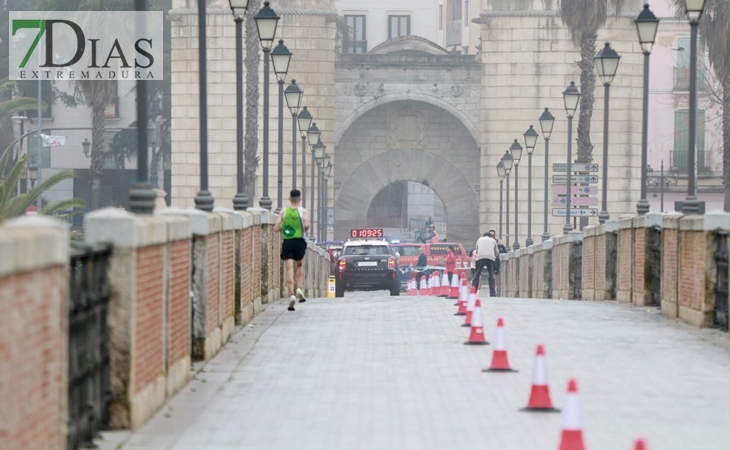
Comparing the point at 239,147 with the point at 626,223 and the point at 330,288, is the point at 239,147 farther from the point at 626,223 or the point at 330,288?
the point at 330,288

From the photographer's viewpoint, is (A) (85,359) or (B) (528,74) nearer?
(A) (85,359)

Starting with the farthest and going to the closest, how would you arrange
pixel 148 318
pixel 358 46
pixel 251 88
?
pixel 358 46 → pixel 251 88 → pixel 148 318

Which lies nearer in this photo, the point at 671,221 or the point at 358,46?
the point at 671,221

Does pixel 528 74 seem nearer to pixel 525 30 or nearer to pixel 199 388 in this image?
pixel 525 30

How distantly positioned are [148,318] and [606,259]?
16660 mm

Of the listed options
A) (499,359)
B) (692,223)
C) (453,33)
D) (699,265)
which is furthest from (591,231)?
(453,33)

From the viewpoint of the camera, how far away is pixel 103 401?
942cm

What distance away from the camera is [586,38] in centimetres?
4469

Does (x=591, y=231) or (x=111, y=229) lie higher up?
(x=111, y=229)

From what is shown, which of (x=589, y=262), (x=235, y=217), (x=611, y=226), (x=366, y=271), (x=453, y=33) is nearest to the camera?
(x=235, y=217)

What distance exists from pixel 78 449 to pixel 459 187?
55.2 m

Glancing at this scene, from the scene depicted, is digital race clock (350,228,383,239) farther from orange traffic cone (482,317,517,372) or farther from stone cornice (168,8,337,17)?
orange traffic cone (482,317,517,372)

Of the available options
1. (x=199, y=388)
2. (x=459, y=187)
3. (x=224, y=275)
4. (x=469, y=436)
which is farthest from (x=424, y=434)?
(x=459, y=187)

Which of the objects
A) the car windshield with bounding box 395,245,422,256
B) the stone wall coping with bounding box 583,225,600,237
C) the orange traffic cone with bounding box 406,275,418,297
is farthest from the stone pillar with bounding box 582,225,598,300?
the car windshield with bounding box 395,245,422,256
